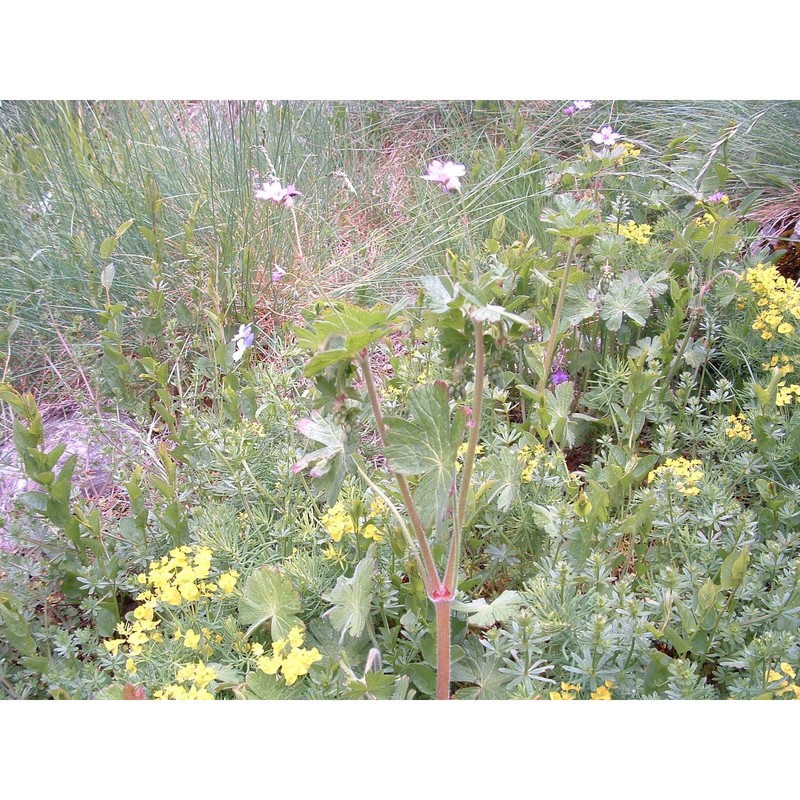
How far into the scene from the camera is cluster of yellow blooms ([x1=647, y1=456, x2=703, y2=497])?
1165 millimetres

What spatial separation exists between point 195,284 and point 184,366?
0.21 metres

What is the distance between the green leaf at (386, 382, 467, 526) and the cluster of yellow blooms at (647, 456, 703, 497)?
0.51 m

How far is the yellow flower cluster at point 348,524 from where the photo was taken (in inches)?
44.1

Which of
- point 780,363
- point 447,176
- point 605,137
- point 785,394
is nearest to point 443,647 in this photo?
point 447,176

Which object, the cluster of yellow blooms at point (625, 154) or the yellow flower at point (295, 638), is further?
the cluster of yellow blooms at point (625, 154)

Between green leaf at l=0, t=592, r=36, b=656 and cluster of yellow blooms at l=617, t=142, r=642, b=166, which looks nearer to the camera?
green leaf at l=0, t=592, r=36, b=656

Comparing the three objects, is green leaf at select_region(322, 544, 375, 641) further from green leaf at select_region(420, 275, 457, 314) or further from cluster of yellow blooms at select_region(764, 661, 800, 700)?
cluster of yellow blooms at select_region(764, 661, 800, 700)

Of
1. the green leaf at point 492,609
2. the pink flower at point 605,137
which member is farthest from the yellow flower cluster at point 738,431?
the pink flower at point 605,137

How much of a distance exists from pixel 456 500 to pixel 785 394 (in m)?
0.80

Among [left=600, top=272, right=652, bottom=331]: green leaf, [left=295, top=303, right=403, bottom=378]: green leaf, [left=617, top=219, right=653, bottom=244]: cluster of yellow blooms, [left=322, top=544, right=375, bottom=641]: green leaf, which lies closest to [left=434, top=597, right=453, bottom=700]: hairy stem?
[left=322, top=544, right=375, bottom=641]: green leaf

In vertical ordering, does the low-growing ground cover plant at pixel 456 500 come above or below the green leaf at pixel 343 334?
below

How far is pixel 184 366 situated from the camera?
6.09ft

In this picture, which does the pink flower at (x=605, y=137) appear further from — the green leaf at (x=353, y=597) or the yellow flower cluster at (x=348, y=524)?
the green leaf at (x=353, y=597)

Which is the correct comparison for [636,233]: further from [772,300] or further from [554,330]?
[554,330]
